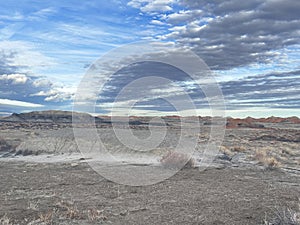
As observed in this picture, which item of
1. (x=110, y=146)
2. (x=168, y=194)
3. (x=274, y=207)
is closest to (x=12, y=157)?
(x=110, y=146)

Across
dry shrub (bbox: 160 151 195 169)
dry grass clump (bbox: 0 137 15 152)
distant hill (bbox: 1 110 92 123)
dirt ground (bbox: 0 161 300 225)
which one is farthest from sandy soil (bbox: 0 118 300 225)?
distant hill (bbox: 1 110 92 123)

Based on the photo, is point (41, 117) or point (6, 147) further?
point (41, 117)

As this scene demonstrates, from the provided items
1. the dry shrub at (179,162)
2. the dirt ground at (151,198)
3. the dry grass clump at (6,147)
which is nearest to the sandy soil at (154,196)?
the dirt ground at (151,198)

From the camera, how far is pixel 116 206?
11055 millimetres

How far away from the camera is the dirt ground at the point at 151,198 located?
31.7 ft

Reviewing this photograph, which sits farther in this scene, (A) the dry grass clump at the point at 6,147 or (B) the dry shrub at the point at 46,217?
(A) the dry grass clump at the point at 6,147

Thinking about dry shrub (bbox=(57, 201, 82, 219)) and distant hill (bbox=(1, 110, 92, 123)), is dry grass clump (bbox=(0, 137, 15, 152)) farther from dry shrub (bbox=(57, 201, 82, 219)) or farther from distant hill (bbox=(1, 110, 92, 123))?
distant hill (bbox=(1, 110, 92, 123))

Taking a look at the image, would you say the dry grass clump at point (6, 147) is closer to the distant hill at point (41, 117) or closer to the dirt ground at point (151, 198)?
the dirt ground at point (151, 198)

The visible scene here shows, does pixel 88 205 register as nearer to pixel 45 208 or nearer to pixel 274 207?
pixel 45 208

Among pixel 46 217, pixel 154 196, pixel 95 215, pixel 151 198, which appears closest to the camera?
pixel 46 217

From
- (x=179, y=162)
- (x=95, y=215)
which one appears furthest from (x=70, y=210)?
(x=179, y=162)

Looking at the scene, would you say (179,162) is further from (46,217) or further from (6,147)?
(6,147)

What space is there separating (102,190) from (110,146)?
17.7 meters

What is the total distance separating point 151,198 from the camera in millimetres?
12234
